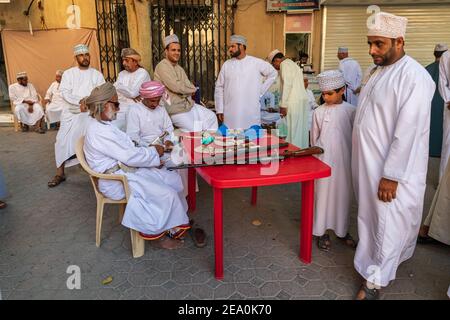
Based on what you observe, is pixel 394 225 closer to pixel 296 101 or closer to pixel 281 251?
pixel 281 251

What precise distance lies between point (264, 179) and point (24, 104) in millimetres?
8949

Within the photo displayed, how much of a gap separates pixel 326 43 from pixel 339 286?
23.4 ft

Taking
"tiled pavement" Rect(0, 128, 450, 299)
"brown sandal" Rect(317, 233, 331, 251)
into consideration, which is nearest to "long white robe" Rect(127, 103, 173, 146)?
"tiled pavement" Rect(0, 128, 450, 299)

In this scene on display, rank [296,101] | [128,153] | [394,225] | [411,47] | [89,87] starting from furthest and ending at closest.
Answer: [411,47] → [296,101] → [89,87] → [128,153] → [394,225]

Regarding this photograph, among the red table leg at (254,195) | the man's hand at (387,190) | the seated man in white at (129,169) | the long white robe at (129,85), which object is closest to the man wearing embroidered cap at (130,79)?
the long white robe at (129,85)

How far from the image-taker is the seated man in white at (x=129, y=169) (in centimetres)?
312

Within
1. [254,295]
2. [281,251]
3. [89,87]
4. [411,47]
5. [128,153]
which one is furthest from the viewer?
[411,47]

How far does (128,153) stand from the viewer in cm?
316

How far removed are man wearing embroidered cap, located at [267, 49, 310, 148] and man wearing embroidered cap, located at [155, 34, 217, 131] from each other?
168 centimetres

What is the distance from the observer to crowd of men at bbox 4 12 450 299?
7.89ft

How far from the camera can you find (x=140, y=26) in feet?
23.5

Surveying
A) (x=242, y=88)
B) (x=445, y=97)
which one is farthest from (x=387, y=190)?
(x=242, y=88)

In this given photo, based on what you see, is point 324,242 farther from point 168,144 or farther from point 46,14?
point 46,14
